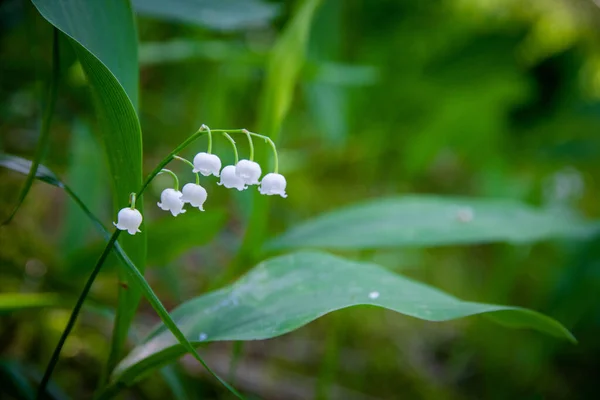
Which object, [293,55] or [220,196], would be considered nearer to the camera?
[293,55]

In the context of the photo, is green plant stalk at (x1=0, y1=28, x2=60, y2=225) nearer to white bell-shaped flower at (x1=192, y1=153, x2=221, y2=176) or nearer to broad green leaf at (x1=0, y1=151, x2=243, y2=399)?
broad green leaf at (x1=0, y1=151, x2=243, y2=399)

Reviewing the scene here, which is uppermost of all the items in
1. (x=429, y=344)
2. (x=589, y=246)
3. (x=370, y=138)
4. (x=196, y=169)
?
(x=196, y=169)

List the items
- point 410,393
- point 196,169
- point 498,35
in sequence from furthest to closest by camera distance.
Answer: point 498,35, point 410,393, point 196,169

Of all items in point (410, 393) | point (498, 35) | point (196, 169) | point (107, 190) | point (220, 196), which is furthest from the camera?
point (498, 35)

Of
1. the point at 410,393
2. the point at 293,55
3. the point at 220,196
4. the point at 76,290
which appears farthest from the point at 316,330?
the point at 293,55

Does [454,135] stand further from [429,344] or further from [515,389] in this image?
[515,389]

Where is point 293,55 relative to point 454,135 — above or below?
above

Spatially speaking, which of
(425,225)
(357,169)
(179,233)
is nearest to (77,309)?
(179,233)
